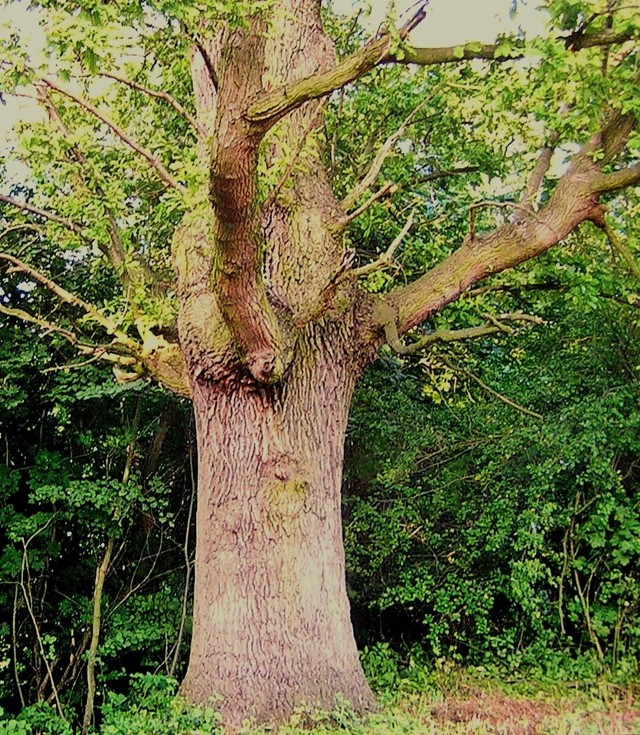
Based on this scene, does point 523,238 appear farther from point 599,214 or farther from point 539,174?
point 539,174

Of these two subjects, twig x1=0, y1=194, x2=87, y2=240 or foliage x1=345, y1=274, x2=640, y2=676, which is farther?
foliage x1=345, y1=274, x2=640, y2=676

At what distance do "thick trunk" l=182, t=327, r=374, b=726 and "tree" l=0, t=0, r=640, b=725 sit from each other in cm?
1

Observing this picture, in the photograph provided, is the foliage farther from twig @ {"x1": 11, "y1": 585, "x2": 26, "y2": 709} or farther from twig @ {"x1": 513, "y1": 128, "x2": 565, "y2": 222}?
twig @ {"x1": 11, "y1": 585, "x2": 26, "y2": 709}

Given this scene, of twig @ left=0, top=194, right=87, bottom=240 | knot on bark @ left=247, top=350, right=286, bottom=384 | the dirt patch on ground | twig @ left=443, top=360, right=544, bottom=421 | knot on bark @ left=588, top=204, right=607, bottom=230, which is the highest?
twig @ left=0, top=194, right=87, bottom=240

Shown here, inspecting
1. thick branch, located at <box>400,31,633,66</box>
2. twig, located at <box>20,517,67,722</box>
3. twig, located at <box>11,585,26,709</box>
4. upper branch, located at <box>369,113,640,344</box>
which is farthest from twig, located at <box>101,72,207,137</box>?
twig, located at <box>11,585,26,709</box>

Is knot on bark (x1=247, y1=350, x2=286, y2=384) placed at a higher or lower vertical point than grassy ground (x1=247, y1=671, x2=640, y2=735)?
higher

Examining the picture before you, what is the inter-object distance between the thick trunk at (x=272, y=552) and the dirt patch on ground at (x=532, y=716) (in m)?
0.62

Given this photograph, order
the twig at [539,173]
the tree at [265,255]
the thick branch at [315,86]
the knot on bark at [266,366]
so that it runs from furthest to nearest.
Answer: the twig at [539,173]
the knot on bark at [266,366]
the tree at [265,255]
the thick branch at [315,86]

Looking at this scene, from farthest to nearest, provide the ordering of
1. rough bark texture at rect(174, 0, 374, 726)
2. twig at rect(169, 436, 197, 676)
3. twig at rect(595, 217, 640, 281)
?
twig at rect(169, 436, 197, 676) → twig at rect(595, 217, 640, 281) → rough bark texture at rect(174, 0, 374, 726)

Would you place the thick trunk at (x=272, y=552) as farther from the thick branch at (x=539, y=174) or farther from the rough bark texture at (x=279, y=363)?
the thick branch at (x=539, y=174)

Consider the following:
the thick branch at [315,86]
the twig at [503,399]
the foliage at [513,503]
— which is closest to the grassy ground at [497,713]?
the foliage at [513,503]

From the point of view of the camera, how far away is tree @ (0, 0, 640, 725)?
354 cm

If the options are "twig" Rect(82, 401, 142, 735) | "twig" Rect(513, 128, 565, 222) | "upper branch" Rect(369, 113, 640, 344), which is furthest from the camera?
"twig" Rect(82, 401, 142, 735)

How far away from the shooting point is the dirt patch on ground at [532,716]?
145 inches
